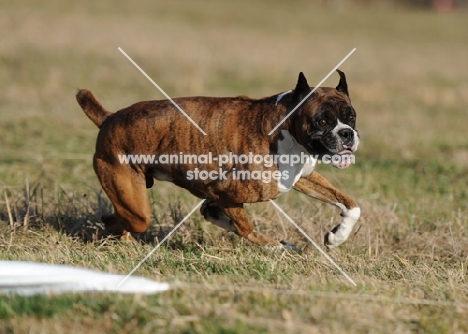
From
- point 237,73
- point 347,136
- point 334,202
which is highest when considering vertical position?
point 347,136

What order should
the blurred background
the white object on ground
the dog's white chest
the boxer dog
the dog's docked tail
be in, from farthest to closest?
1. the blurred background
2. the dog's docked tail
3. the dog's white chest
4. the boxer dog
5. the white object on ground

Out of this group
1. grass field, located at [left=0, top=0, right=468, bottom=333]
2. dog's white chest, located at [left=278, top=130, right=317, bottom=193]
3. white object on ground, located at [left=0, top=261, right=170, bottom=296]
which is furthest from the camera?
dog's white chest, located at [left=278, top=130, right=317, bottom=193]

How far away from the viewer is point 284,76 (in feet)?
80.3

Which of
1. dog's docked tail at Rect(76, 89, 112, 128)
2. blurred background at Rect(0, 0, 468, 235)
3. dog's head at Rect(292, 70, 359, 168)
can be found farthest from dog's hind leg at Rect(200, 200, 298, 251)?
blurred background at Rect(0, 0, 468, 235)

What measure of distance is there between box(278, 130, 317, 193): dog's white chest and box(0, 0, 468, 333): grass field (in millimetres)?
618

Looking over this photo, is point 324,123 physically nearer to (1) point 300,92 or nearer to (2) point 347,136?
(2) point 347,136

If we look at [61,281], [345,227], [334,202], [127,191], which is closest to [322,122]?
[334,202]

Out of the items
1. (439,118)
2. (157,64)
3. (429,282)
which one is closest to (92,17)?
(157,64)

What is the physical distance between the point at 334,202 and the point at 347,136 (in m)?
0.92

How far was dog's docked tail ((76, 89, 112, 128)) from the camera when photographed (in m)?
7.31

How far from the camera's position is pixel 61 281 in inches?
207

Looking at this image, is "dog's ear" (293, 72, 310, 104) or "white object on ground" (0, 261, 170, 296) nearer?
"white object on ground" (0, 261, 170, 296)

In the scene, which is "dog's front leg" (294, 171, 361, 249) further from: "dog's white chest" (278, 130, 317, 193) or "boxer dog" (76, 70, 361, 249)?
"dog's white chest" (278, 130, 317, 193)

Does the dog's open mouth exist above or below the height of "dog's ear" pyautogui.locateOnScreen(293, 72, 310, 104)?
below
